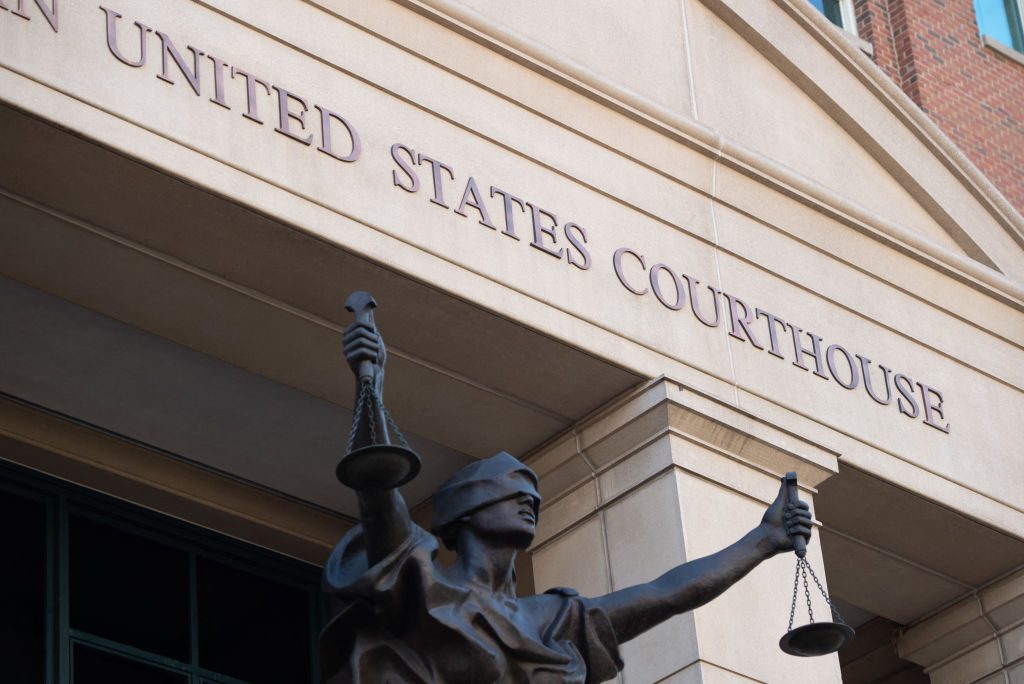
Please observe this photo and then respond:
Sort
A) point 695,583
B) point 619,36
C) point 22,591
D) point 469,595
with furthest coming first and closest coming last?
point 619,36, point 22,591, point 695,583, point 469,595

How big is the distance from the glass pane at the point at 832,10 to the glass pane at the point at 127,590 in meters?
8.96

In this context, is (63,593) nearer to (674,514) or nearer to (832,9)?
(674,514)

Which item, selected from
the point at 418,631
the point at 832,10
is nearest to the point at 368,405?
the point at 418,631

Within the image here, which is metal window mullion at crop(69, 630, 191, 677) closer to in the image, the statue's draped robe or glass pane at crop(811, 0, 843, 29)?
the statue's draped robe

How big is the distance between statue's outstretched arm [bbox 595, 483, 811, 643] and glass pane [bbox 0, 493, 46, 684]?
6612 millimetres

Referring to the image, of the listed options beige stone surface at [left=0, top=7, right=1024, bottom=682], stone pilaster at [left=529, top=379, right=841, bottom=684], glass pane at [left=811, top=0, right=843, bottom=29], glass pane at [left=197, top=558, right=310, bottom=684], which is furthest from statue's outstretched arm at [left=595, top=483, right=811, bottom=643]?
glass pane at [left=811, top=0, right=843, bottom=29]

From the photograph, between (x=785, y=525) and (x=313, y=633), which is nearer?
(x=785, y=525)

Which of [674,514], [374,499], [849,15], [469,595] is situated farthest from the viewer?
[849,15]

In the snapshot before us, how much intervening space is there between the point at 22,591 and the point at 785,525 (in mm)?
7155

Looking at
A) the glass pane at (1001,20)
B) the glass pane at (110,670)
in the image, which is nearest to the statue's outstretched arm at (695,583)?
the glass pane at (110,670)

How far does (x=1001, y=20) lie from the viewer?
22219 millimetres

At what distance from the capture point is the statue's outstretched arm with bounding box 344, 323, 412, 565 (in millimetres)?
6961

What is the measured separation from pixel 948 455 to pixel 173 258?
611 cm

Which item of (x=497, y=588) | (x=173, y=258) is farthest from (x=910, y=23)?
(x=497, y=588)
